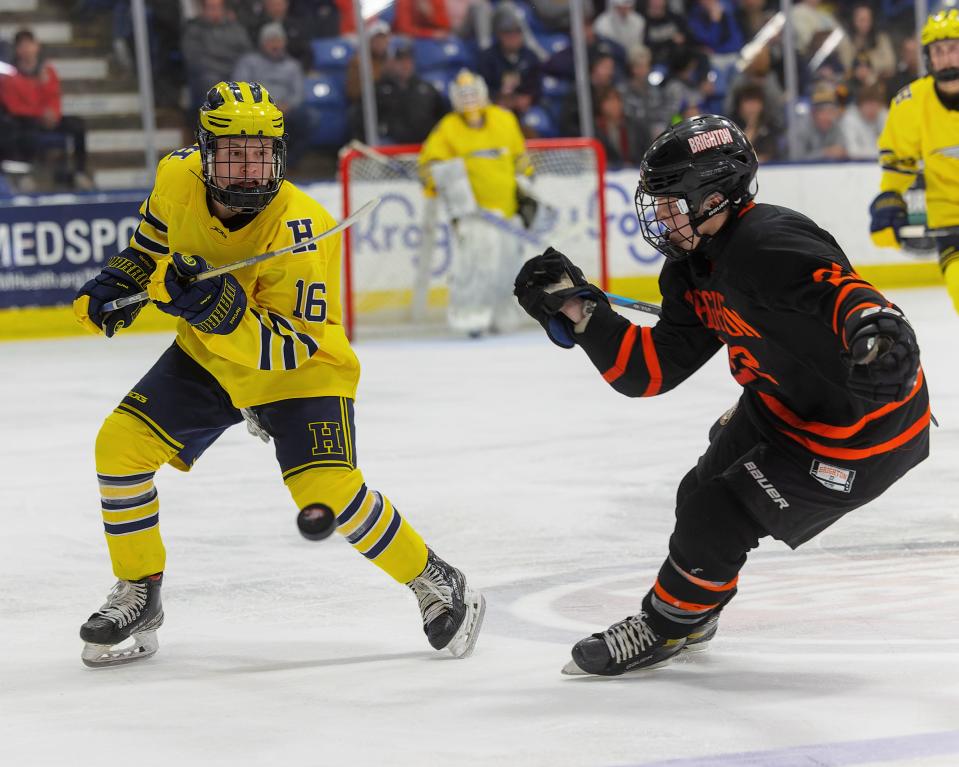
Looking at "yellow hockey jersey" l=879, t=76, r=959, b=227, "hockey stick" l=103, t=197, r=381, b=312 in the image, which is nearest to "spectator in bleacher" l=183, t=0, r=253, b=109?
"yellow hockey jersey" l=879, t=76, r=959, b=227

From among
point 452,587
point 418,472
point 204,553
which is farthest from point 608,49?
point 452,587

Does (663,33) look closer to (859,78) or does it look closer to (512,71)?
(512,71)

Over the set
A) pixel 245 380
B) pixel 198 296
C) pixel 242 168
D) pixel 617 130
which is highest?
pixel 242 168

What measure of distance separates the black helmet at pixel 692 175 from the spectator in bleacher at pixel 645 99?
7.53m

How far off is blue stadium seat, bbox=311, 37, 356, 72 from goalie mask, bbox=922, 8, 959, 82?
16.4 ft

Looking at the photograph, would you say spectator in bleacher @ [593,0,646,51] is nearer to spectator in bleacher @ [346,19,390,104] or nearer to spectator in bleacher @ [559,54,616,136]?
spectator in bleacher @ [559,54,616,136]

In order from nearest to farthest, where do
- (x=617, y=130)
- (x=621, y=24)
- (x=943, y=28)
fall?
(x=943, y=28) < (x=617, y=130) < (x=621, y=24)

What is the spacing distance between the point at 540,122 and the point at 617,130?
52cm

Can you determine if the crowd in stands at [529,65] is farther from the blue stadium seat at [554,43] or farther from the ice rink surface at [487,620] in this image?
the ice rink surface at [487,620]

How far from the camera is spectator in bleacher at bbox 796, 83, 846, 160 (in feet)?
34.2

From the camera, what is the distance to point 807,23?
34.9 ft

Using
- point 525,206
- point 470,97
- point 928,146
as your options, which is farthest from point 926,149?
point 525,206

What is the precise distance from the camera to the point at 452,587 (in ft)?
10.3

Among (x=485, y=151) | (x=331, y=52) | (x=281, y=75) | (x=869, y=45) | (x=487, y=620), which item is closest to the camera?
(x=487, y=620)
